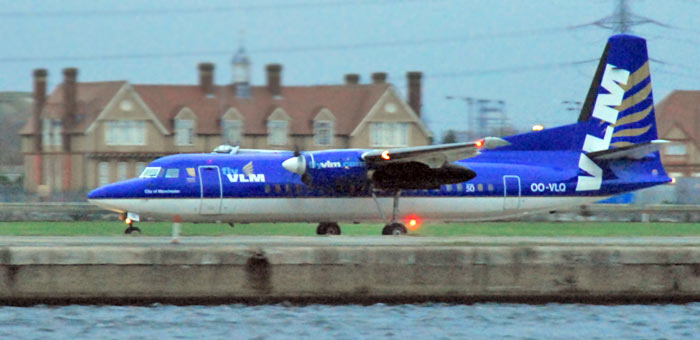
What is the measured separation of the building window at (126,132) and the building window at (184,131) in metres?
2.28

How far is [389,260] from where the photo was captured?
1895 cm

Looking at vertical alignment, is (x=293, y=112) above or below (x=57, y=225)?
above

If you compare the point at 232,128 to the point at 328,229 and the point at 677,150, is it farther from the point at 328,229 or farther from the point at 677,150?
the point at 677,150

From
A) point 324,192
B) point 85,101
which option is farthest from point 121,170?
point 324,192

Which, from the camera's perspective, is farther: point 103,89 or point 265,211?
point 103,89

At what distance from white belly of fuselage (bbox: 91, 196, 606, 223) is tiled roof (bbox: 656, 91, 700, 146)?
56340mm

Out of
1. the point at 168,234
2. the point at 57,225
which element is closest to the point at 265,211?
the point at 168,234

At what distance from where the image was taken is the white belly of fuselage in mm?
28141

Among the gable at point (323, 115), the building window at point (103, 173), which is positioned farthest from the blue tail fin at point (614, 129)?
the building window at point (103, 173)

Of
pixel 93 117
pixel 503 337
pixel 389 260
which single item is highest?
pixel 93 117

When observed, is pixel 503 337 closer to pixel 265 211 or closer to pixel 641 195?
pixel 265 211

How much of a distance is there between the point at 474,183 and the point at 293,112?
129 ft

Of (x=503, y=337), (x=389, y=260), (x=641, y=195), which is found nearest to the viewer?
(x=503, y=337)

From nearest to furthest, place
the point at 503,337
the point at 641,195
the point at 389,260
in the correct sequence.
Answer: the point at 503,337 → the point at 389,260 → the point at 641,195
